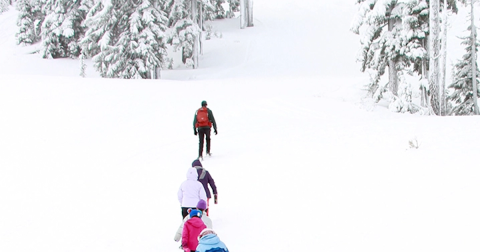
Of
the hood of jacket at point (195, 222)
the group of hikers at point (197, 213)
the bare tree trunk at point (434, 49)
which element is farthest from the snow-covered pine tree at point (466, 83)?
the hood of jacket at point (195, 222)

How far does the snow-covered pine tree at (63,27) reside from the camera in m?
36.4

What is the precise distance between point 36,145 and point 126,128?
3828 mm

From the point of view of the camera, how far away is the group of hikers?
3.86 meters

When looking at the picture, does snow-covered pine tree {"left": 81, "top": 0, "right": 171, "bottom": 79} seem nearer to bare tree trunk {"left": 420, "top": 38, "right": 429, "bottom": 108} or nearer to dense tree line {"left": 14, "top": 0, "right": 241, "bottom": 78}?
dense tree line {"left": 14, "top": 0, "right": 241, "bottom": 78}

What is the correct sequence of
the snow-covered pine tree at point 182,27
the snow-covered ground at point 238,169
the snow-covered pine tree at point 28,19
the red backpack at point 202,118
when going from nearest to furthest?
the snow-covered ground at point 238,169, the red backpack at point 202,118, the snow-covered pine tree at point 182,27, the snow-covered pine tree at point 28,19

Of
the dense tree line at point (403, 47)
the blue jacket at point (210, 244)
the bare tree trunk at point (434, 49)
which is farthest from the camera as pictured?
the dense tree line at point (403, 47)

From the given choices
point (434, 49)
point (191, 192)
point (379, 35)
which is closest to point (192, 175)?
point (191, 192)

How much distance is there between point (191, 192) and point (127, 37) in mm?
24558

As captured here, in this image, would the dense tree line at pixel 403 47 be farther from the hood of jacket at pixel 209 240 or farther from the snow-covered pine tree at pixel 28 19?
the snow-covered pine tree at pixel 28 19

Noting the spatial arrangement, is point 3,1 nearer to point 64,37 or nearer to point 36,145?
point 64,37

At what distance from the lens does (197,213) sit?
4988mm

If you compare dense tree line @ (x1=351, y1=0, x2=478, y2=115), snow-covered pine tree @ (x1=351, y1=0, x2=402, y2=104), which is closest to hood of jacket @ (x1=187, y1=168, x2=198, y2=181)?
dense tree line @ (x1=351, y1=0, x2=478, y2=115)

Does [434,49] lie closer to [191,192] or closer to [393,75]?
[393,75]

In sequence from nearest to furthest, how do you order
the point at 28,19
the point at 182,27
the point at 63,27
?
1. the point at 182,27
2. the point at 63,27
3. the point at 28,19
